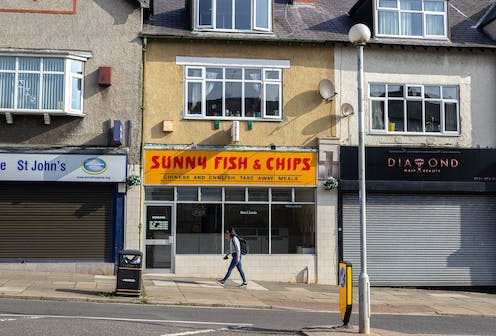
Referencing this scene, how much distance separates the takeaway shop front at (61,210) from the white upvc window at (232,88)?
3318mm

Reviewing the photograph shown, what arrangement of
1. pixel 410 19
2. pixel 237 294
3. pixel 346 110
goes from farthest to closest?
pixel 410 19 < pixel 346 110 < pixel 237 294

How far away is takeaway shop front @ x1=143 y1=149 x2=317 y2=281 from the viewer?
20016 mm

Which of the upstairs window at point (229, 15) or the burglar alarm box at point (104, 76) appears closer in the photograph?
the burglar alarm box at point (104, 76)

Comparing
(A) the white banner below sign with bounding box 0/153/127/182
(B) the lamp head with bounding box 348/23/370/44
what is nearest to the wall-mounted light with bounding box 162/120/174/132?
(A) the white banner below sign with bounding box 0/153/127/182

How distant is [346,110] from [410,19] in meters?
4.03

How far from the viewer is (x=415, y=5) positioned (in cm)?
2145

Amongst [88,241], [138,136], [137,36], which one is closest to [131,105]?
[138,136]

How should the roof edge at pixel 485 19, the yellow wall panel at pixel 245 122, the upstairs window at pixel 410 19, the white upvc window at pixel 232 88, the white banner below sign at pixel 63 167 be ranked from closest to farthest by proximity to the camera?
the white banner below sign at pixel 63 167, the yellow wall panel at pixel 245 122, the white upvc window at pixel 232 88, the upstairs window at pixel 410 19, the roof edge at pixel 485 19

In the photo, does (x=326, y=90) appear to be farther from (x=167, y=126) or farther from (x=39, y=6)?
(x=39, y=6)

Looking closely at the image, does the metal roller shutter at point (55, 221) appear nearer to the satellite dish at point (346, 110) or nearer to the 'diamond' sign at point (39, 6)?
the 'diamond' sign at point (39, 6)

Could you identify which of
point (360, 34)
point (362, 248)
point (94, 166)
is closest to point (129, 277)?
point (94, 166)

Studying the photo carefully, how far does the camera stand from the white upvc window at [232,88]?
805 inches

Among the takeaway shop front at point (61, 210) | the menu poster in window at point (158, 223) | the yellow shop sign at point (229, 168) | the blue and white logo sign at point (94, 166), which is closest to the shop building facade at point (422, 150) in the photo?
the yellow shop sign at point (229, 168)

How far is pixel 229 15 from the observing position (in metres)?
20.6
